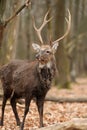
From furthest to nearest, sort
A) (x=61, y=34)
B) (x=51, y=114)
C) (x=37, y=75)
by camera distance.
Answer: (x=61, y=34)
(x=51, y=114)
(x=37, y=75)

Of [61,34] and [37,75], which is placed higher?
[61,34]

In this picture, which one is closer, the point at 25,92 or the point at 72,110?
the point at 25,92

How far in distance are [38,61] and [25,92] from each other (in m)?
0.81

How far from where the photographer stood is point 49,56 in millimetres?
9383

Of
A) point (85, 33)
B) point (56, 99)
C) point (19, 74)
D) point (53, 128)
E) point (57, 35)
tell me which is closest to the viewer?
point (53, 128)

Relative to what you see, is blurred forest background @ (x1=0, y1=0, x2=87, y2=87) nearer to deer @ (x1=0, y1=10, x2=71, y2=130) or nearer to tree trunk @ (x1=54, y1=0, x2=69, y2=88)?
tree trunk @ (x1=54, y1=0, x2=69, y2=88)

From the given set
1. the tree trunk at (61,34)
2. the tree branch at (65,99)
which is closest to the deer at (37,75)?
the tree branch at (65,99)

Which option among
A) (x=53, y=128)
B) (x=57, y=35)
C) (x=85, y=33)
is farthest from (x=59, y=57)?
(x=53, y=128)

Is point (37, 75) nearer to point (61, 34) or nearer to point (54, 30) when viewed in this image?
point (61, 34)

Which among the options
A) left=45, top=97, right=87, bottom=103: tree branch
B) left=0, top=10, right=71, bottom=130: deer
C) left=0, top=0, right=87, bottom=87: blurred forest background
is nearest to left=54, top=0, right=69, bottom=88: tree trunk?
left=0, top=0, right=87, bottom=87: blurred forest background

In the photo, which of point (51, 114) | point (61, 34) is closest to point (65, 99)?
point (51, 114)

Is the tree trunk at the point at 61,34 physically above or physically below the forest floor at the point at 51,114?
above

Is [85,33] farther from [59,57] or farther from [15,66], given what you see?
[15,66]

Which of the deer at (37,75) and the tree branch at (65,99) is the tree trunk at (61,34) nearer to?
the tree branch at (65,99)
